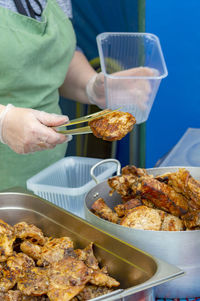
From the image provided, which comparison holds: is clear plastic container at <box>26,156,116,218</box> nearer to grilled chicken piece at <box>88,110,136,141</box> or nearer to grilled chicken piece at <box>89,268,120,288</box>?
grilled chicken piece at <box>88,110,136,141</box>

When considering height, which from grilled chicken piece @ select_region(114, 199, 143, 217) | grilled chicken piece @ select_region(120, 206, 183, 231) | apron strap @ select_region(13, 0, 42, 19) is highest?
apron strap @ select_region(13, 0, 42, 19)

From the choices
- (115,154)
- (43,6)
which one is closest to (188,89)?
(115,154)

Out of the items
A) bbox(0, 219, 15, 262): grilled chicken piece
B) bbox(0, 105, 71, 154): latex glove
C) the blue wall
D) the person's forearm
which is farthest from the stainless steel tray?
the blue wall

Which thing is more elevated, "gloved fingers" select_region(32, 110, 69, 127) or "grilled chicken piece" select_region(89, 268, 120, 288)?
"gloved fingers" select_region(32, 110, 69, 127)

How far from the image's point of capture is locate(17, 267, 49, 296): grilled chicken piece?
0.88 meters

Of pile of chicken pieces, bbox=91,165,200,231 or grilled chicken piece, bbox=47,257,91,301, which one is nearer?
grilled chicken piece, bbox=47,257,91,301

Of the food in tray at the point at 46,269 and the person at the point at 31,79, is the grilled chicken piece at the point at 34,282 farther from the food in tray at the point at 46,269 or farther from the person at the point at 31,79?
the person at the point at 31,79

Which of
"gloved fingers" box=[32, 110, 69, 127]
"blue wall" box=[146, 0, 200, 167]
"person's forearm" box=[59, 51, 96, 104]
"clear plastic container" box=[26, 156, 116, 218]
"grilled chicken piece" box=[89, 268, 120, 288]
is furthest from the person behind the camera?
"blue wall" box=[146, 0, 200, 167]

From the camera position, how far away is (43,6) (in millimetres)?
1938

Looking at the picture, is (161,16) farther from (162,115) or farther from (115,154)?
(115,154)

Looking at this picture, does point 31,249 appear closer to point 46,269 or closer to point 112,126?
point 46,269

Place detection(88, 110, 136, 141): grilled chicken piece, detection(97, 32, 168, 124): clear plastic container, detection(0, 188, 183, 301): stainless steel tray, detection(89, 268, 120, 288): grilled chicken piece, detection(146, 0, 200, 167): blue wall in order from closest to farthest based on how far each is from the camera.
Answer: detection(0, 188, 183, 301): stainless steel tray, detection(89, 268, 120, 288): grilled chicken piece, detection(88, 110, 136, 141): grilled chicken piece, detection(97, 32, 168, 124): clear plastic container, detection(146, 0, 200, 167): blue wall

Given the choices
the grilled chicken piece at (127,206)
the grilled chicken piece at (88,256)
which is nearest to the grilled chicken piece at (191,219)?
the grilled chicken piece at (127,206)

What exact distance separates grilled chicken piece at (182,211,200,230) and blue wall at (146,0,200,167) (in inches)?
74.5
